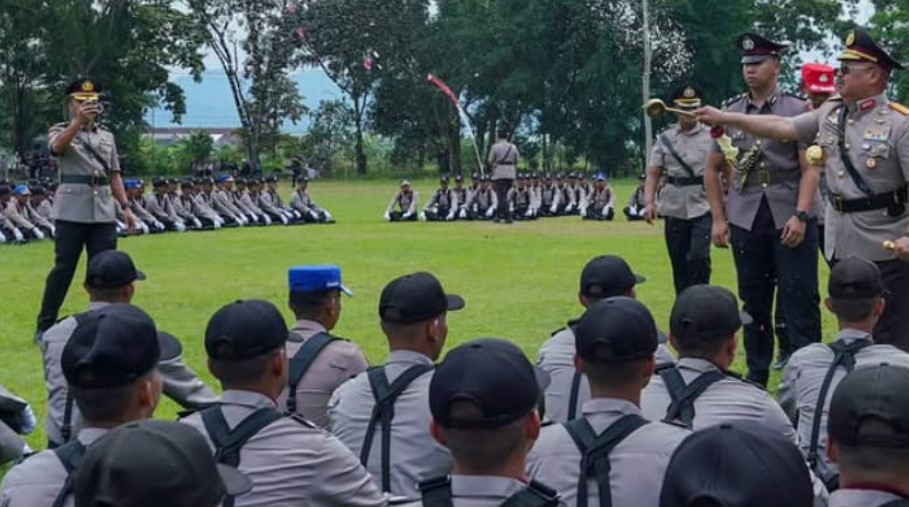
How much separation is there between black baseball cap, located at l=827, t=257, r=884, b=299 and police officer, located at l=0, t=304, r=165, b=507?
2662 millimetres

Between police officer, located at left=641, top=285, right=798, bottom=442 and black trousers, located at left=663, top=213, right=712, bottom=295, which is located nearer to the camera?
police officer, located at left=641, top=285, right=798, bottom=442

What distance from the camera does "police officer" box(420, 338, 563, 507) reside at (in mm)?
2742

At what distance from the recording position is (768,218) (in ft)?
23.9

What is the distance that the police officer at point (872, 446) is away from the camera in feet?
8.14

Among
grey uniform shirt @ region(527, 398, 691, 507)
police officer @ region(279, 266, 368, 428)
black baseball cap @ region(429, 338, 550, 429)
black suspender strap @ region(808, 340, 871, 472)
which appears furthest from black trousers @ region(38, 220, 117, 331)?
black baseball cap @ region(429, 338, 550, 429)

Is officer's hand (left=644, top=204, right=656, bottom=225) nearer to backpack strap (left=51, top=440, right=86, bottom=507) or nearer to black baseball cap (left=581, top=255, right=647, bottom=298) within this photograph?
black baseball cap (left=581, top=255, right=647, bottom=298)

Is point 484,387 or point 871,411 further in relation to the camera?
point 484,387

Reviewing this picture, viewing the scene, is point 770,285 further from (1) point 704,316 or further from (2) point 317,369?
(2) point 317,369

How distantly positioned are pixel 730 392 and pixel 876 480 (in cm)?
152

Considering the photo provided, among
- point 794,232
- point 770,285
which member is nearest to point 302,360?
point 794,232

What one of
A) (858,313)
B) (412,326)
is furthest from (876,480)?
(858,313)

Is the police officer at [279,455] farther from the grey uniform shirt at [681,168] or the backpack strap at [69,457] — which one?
the grey uniform shirt at [681,168]

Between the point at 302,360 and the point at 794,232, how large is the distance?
10.7 feet

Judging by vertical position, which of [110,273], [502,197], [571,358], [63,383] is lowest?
[502,197]
